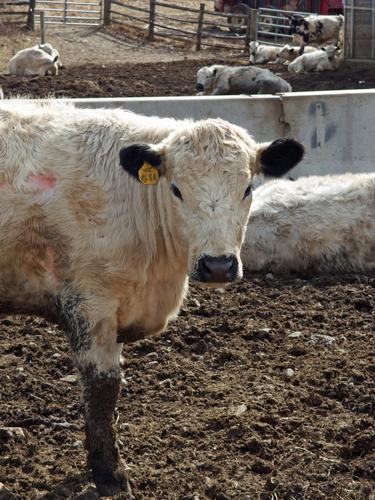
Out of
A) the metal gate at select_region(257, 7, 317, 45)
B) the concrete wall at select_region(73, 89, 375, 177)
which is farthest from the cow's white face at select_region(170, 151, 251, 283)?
the metal gate at select_region(257, 7, 317, 45)

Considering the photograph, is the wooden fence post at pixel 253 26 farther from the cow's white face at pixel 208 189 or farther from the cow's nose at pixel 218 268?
the cow's nose at pixel 218 268

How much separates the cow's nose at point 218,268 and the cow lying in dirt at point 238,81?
548 inches

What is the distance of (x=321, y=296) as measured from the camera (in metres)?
8.93

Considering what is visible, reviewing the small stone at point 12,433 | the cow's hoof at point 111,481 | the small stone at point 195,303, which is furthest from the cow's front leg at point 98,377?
the small stone at point 195,303

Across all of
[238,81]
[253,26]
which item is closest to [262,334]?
[238,81]

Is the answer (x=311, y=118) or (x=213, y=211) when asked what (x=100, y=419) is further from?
(x=311, y=118)

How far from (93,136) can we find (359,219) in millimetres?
4538

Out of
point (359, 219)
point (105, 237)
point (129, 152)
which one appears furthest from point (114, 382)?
point (359, 219)

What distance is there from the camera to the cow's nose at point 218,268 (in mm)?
5203

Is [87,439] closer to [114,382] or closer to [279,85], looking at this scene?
[114,382]

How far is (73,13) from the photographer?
132ft

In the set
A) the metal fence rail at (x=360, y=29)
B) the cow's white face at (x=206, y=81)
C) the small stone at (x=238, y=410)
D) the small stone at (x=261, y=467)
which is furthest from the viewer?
the metal fence rail at (x=360, y=29)

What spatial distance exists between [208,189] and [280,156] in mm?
683

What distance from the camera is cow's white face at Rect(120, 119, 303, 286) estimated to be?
5277 millimetres
